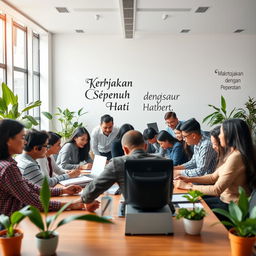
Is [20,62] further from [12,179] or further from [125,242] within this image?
[125,242]

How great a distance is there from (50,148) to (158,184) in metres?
1.83

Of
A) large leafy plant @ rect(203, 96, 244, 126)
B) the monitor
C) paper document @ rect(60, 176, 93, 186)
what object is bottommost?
paper document @ rect(60, 176, 93, 186)

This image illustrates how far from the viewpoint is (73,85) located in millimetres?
7629

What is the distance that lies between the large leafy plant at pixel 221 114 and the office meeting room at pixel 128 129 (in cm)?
7

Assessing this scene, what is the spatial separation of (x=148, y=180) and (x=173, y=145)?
98.0 inches

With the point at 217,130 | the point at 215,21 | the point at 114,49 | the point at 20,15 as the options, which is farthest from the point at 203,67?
the point at 217,130

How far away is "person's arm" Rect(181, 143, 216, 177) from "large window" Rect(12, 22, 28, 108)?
4.07 meters

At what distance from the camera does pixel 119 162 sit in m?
2.01

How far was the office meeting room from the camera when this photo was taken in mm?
1719

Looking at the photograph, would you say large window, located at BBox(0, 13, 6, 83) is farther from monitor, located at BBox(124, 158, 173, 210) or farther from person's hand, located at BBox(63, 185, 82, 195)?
monitor, located at BBox(124, 158, 173, 210)

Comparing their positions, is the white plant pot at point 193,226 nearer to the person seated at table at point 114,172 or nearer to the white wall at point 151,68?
the person seated at table at point 114,172

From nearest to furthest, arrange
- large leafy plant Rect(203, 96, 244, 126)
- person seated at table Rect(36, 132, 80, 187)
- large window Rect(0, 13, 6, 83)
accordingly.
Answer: person seated at table Rect(36, 132, 80, 187), large window Rect(0, 13, 6, 83), large leafy plant Rect(203, 96, 244, 126)

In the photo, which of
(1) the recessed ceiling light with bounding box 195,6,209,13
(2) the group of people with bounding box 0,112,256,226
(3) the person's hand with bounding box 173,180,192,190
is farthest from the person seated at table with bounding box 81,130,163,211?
(1) the recessed ceiling light with bounding box 195,6,209,13

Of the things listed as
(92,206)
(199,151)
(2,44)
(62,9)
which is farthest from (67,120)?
(92,206)
